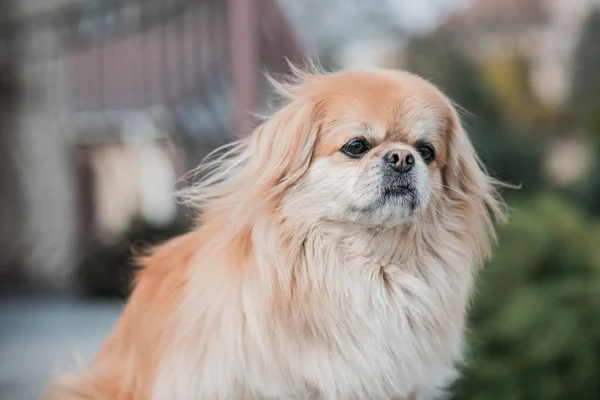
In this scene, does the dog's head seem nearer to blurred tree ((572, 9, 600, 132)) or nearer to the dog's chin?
the dog's chin

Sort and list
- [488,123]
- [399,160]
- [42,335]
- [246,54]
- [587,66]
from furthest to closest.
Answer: [587,66]
[488,123]
[42,335]
[246,54]
[399,160]

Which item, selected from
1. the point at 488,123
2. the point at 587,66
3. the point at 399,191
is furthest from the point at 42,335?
the point at 587,66

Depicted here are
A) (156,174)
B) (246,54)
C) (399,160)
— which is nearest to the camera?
(399,160)

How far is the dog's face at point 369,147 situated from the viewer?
2.17 m

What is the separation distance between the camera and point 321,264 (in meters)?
2.31

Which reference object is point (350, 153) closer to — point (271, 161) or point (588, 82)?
point (271, 161)

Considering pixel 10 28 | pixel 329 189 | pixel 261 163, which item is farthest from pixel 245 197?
pixel 10 28

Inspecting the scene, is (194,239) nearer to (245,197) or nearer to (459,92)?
(245,197)

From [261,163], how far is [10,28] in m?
6.13

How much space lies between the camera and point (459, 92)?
9430mm

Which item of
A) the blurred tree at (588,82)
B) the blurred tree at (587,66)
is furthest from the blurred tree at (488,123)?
the blurred tree at (587,66)

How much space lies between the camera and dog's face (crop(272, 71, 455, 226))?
2172mm

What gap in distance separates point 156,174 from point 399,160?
6.88m

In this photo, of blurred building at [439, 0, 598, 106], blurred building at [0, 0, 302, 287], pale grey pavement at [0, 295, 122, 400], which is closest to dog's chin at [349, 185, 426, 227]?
pale grey pavement at [0, 295, 122, 400]
